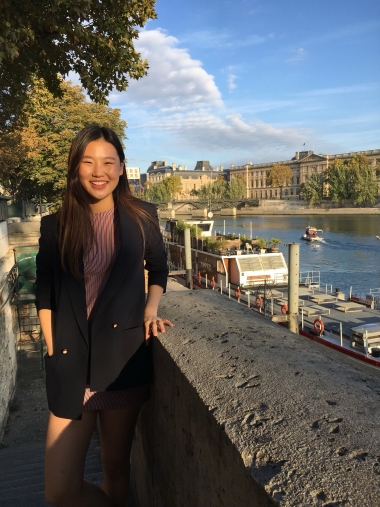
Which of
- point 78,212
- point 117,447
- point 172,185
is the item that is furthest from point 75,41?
point 172,185

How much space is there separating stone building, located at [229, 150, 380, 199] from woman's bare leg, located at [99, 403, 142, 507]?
9329cm

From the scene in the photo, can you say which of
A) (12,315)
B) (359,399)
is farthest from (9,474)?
(12,315)

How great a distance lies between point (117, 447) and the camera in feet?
6.42

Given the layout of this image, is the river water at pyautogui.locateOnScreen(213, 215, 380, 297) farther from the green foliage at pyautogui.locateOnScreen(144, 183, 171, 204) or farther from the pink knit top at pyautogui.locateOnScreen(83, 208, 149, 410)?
the green foliage at pyautogui.locateOnScreen(144, 183, 171, 204)

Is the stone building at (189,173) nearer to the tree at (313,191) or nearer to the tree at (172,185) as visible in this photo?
the tree at (172,185)

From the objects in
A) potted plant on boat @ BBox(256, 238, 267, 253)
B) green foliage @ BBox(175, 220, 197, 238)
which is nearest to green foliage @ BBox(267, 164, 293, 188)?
green foliage @ BBox(175, 220, 197, 238)

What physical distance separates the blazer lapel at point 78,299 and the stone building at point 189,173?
404ft

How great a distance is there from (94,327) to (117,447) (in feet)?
1.88

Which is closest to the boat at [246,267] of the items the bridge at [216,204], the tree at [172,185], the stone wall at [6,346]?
the stone wall at [6,346]

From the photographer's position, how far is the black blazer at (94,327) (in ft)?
5.77

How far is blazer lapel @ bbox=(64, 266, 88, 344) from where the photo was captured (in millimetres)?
1772

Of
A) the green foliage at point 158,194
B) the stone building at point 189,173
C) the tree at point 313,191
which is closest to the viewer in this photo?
the tree at point 313,191

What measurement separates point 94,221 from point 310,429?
1.24 meters

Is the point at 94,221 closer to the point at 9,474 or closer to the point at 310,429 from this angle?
the point at 310,429
